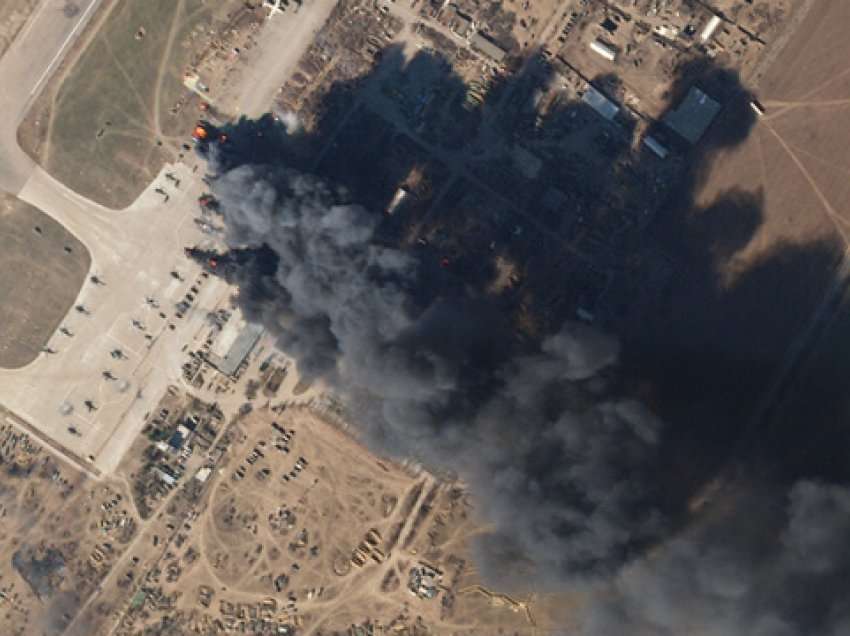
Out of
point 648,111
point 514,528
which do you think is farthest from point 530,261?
point 514,528

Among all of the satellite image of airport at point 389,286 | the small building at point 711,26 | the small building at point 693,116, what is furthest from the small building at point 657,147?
the small building at point 711,26

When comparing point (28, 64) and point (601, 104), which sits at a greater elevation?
point (601, 104)

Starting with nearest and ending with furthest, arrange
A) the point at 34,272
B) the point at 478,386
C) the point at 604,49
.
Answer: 1. the point at 478,386
2. the point at 604,49
3. the point at 34,272

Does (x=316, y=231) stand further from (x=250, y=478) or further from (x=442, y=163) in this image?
(x=250, y=478)

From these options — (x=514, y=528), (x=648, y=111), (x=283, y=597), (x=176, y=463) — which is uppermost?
(x=648, y=111)

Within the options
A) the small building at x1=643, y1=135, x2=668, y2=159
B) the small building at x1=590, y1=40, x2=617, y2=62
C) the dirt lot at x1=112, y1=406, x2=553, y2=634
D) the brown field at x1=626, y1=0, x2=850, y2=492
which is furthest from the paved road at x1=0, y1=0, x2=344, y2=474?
the brown field at x1=626, y1=0, x2=850, y2=492

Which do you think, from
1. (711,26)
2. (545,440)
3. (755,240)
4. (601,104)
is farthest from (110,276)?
(711,26)

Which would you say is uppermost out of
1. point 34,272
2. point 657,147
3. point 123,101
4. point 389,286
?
point 657,147

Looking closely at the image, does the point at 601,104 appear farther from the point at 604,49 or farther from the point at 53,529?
the point at 53,529

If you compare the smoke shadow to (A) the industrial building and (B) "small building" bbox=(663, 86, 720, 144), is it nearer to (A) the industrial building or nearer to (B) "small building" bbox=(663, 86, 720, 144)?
(B) "small building" bbox=(663, 86, 720, 144)
